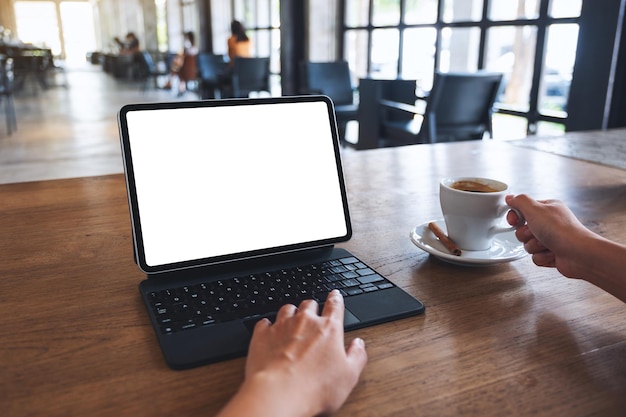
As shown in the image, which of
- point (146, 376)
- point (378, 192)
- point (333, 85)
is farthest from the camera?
point (333, 85)

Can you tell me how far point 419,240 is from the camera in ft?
2.49

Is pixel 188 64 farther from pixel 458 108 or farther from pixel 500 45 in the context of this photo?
pixel 458 108

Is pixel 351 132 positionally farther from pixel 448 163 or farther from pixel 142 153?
pixel 142 153

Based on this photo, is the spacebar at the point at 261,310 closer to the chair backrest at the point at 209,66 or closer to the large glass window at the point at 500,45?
the large glass window at the point at 500,45

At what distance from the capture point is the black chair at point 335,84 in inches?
153

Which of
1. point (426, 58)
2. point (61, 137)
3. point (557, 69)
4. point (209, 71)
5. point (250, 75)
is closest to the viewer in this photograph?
point (557, 69)

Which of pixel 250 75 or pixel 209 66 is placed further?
pixel 209 66

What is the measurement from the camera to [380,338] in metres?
0.54

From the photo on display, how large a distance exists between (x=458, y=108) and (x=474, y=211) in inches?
85.0

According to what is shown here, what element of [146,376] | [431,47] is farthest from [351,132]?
[146,376]

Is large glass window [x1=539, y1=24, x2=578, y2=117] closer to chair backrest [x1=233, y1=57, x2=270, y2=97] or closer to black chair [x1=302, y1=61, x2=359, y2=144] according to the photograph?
black chair [x1=302, y1=61, x2=359, y2=144]

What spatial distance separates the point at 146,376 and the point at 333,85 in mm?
3718

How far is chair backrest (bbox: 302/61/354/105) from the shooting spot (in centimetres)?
388

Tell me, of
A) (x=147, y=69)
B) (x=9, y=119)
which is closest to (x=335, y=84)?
(x=9, y=119)
